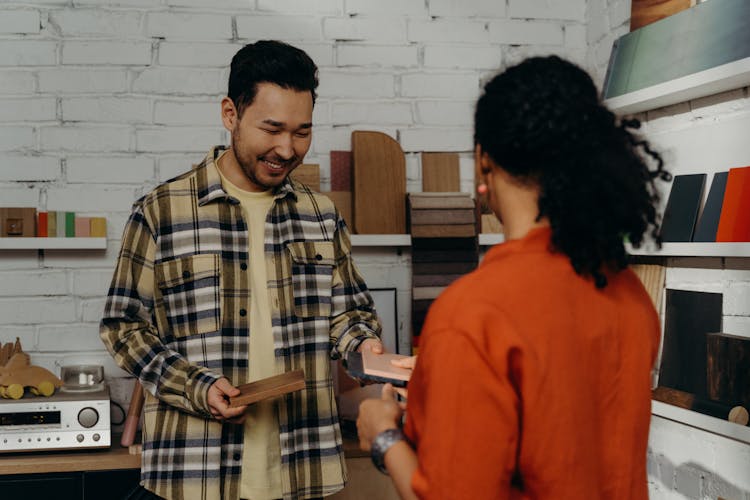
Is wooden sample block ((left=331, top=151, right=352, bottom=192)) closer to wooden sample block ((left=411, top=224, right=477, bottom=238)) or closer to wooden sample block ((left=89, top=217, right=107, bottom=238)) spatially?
wooden sample block ((left=411, top=224, right=477, bottom=238))

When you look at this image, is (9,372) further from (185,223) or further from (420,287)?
(420,287)

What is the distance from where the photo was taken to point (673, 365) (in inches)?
80.7

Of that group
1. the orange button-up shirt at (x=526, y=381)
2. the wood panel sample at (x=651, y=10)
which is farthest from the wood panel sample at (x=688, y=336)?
the orange button-up shirt at (x=526, y=381)

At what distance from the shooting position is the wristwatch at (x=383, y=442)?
99 cm

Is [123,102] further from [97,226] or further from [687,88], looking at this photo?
[687,88]

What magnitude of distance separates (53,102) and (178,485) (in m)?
1.44

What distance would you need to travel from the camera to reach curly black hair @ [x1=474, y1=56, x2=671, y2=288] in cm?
89

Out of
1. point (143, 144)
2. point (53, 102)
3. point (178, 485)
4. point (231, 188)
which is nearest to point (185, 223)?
point (231, 188)

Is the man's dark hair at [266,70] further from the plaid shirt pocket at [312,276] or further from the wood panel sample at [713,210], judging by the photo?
the wood panel sample at [713,210]

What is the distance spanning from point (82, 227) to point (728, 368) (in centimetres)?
191

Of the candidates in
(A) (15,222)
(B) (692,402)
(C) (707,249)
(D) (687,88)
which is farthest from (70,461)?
(D) (687,88)

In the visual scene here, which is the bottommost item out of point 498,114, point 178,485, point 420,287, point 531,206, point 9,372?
point 178,485

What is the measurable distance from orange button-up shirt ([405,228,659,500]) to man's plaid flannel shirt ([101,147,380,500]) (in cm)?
82

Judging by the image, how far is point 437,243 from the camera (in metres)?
2.52
